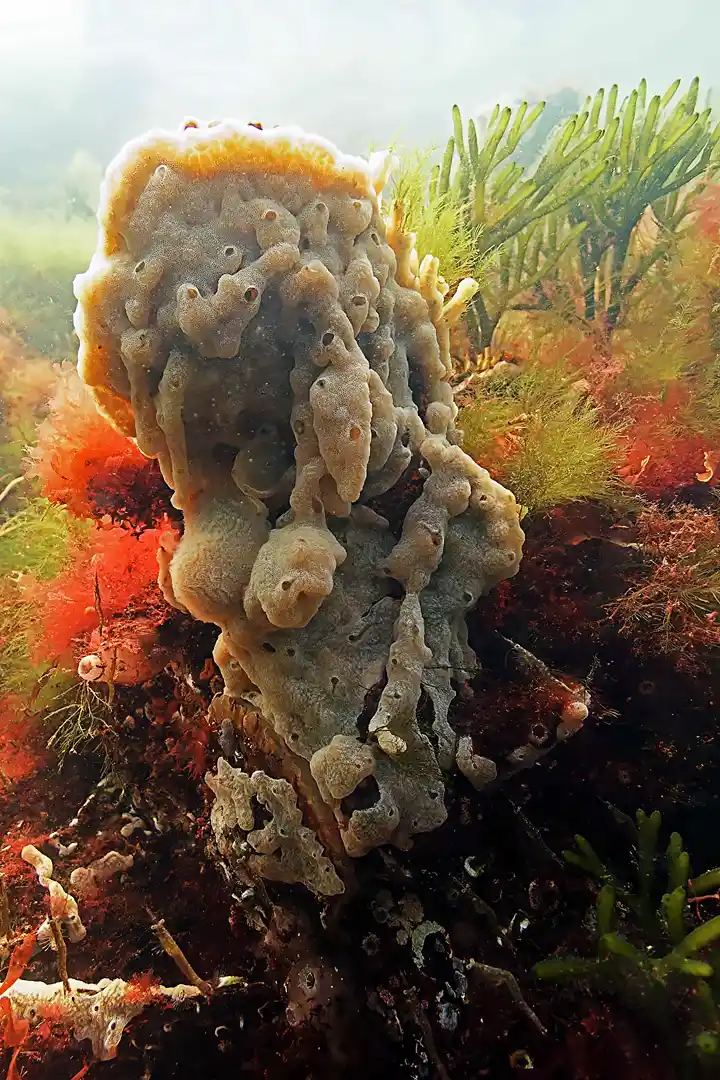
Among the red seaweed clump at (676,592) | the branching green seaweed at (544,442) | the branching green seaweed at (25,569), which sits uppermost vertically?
the branching green seaweed at (544,442)

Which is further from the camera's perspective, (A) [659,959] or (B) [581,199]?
(B) [581,199]

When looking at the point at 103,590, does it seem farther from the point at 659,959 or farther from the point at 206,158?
the point at 659,959

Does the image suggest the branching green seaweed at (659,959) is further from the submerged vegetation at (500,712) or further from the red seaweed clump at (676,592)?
the red seaweed clump at (676,592)

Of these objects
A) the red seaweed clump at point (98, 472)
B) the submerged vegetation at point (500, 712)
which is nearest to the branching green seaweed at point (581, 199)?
the submerged vegetation at point (500, 712)

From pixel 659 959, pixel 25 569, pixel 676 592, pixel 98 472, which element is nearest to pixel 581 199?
pixel 676 592

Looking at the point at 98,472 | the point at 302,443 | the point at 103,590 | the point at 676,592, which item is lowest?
the point at 103,590

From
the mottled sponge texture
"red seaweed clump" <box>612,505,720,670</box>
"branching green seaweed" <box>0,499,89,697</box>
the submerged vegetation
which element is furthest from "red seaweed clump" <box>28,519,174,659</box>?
"red seaweed clump" <box>612,505,720,670</box>
